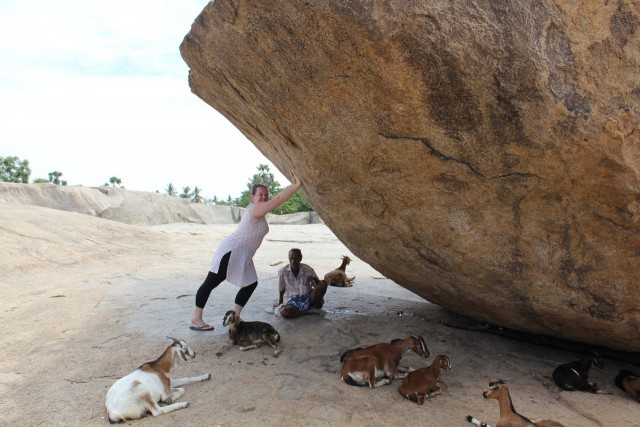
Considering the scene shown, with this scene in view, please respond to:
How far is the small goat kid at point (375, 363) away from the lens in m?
3.67

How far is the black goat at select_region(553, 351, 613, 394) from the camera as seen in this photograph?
12.1 feet

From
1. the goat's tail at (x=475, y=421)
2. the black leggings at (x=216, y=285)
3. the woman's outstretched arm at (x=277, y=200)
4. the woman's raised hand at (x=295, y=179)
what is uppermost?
the woman's raised hand at (x=295, y=179)

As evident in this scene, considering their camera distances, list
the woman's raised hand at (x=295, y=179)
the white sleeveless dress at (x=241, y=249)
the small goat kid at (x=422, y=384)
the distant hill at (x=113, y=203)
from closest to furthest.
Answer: the small goat kid at (x=422, y=384) → the woman's raised hand at (x=295, y=179) → the white sleeveless dress at (x=241, y=249) → the distant hill at (x=113, y=203)

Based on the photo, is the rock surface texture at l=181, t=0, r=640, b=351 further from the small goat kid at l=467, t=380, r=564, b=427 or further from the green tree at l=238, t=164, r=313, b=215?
the green tree at l=238, t=164, r=313, b=215

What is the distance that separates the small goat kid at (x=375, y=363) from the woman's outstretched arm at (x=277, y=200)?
1.59m

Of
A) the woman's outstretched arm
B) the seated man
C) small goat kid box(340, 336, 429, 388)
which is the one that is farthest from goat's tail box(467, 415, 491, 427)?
the seated man

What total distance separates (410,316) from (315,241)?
9.84 m

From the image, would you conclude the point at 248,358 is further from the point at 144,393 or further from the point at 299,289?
the point at 299,289

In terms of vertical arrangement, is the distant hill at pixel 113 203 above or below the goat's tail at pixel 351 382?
above

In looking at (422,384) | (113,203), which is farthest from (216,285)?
(113,203)

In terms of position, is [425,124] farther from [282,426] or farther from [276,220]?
[276,220]

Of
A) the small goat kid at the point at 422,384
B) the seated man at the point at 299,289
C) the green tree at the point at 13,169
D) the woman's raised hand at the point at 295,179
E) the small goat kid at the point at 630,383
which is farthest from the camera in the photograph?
the green tree at the point at 13,169

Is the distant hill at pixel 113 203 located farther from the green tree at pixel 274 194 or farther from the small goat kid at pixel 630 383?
the small goat kid at pixel 630 383

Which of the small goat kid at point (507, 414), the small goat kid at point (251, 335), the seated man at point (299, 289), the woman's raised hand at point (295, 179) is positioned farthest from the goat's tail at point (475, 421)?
the seated man at point (299, 289)
